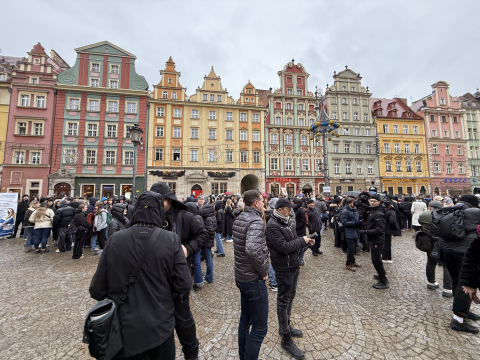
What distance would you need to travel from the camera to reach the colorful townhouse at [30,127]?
22406mm

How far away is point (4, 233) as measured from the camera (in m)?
9.77

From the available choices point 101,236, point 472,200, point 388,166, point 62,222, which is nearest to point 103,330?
point 472,200

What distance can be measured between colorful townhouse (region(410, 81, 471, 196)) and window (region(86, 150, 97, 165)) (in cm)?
4522

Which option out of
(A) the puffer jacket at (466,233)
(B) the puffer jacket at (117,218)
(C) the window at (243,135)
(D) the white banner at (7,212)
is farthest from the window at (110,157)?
(A) the puffer jacket at (466,233)

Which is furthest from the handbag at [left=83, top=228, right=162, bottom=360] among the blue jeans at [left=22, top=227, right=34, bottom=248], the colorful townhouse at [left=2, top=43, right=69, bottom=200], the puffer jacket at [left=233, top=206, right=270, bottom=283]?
the colorful townhouse at [left=2, top=43, right=69, bottom=200]

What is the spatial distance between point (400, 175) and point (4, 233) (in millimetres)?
41001

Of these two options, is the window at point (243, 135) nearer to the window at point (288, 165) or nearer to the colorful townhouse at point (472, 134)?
the window at point (288, 165)

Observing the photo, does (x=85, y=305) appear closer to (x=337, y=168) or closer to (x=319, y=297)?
(x=319, y=297)

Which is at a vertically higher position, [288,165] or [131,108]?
[131,108]

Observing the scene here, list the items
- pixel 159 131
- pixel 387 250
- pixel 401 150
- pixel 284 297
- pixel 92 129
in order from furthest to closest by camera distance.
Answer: pixel 401 150 < pixel 159 131 < pixel 92 129 < pixel 387 250 < pixel 284 297

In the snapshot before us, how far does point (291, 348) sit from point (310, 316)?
971 mm

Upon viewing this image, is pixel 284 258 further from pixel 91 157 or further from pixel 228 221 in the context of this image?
pixel 91 157

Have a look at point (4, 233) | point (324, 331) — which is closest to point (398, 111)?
point (324, 331)

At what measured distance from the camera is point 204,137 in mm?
27141
